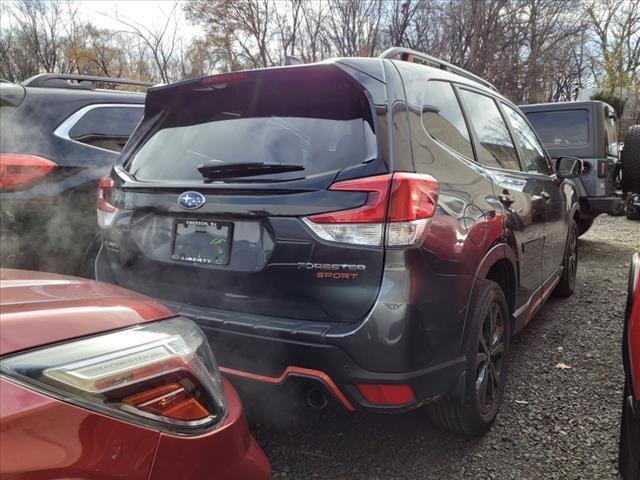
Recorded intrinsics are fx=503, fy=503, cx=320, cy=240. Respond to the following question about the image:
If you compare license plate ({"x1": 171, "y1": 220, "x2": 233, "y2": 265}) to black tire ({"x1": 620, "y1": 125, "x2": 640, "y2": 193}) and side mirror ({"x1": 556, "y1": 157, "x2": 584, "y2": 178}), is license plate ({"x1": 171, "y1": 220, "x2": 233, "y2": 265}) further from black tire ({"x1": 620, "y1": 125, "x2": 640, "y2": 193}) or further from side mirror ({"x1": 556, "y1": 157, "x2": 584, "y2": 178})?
black tire ({"x1": 620, "y1": 125, "x2": 640, "y2": 193})

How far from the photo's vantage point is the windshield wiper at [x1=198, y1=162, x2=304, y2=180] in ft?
6.88

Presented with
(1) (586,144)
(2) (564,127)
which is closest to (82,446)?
(1) (586,144)

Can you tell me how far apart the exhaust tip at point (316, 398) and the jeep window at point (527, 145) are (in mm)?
2326

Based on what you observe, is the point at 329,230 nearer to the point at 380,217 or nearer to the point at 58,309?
the point at 380,217

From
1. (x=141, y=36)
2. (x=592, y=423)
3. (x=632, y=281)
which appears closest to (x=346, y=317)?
(x=632, y=281)

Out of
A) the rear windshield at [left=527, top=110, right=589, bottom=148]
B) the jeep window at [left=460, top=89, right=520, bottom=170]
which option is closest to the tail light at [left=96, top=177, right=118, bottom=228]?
the jeep window at [left=460, top=89, right=520, bottom=170]

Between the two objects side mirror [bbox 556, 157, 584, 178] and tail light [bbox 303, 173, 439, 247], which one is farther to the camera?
side mirror [bbox 556, 157, 584, 178]

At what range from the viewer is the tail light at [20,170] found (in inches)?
125

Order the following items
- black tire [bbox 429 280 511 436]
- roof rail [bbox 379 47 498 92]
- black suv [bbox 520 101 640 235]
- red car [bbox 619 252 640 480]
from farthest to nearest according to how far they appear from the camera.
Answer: black suv [bbox 520 101 640 235] < roof rail [bbox 379 47 498 92] < black tire [bbox 429 280 511 436] < red car [bbox 619 252 640 480]

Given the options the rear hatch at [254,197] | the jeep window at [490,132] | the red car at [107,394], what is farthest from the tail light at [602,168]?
the red car at [107,394]

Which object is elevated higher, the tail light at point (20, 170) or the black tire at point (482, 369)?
the tail light at point (20, 170)

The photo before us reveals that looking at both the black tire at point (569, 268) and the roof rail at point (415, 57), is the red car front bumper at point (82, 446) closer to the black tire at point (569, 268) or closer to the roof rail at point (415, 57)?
the roof rail at point (415, 57)

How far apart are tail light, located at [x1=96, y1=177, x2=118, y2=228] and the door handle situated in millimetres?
2035

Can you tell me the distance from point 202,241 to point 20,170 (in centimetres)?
177
